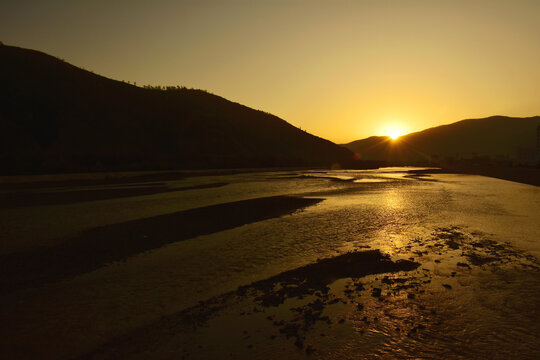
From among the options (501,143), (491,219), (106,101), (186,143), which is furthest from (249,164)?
(501,143)

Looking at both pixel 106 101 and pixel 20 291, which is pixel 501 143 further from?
pixel 20 291

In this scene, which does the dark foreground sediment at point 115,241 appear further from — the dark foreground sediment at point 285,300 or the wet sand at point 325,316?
the wet sand at point 325,316

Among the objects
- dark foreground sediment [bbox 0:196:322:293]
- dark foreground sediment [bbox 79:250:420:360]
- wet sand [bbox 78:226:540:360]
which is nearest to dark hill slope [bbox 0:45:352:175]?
dark foreground sediment [bbox 0:196:322:293]

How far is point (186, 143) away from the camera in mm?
91062

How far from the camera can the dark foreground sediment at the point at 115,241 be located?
7992mm

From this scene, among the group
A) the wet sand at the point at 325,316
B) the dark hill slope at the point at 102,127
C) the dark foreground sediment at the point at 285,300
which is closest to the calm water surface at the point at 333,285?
the wet sand at the point at 325,316

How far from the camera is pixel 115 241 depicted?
432 inches

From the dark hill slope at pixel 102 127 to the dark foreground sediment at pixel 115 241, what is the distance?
4001 cm

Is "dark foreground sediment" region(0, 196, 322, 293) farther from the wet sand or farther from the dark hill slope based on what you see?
the dark hill slope

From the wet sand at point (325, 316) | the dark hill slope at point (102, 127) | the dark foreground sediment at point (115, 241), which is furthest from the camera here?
the dark hill slope at point (102, 127)

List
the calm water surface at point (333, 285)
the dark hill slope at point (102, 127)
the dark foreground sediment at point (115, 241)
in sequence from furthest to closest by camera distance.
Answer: the dark hill slope at point (102, 127) < the dark foreground sediment at point (115, 241) < the calm water surface at point (333, 285)

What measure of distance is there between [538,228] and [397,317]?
10.5 metres

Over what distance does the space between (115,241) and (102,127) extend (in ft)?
247

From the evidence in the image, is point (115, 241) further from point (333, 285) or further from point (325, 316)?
point (325, 316)
